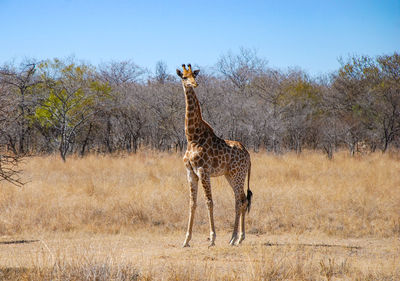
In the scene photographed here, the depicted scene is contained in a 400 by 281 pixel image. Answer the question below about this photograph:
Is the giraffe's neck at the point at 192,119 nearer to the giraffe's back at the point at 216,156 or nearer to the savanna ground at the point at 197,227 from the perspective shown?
the giraffe's back at the point at 216,156

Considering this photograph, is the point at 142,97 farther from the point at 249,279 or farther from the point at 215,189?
the point at 249,279

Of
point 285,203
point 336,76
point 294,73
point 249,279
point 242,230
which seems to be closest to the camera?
point 249,279

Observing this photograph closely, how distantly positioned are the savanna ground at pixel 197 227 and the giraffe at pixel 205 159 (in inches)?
25.2

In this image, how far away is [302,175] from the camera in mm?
13570

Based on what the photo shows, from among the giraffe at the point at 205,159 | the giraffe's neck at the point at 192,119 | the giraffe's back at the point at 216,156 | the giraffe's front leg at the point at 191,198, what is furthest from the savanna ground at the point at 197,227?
the giraffe's neck at the point at 192,119

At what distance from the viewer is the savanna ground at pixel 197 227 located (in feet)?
18.2

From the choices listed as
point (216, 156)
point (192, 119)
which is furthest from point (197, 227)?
point (192, 119)

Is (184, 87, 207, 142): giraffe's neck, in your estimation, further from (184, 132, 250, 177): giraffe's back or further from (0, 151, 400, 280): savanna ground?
(0, 151, 400, 280): savanna ground

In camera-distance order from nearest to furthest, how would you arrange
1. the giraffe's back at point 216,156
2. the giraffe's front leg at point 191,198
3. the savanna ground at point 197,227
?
the savanna ground at point 197,227 → the giraffe's back at point 216,156 → the giraffe's front leg at point 191,198

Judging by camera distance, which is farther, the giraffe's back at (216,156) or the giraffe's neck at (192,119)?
the giraffe's neck at (192,119)

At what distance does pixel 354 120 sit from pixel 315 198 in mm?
14283

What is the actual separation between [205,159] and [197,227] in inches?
102

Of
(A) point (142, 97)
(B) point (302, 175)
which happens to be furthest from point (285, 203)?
(A) point (142, 97)

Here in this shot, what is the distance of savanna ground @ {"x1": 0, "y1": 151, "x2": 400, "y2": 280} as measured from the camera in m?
5.56
